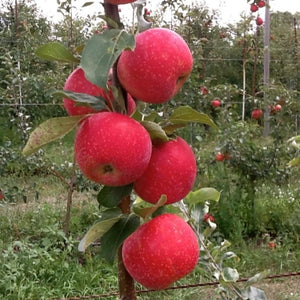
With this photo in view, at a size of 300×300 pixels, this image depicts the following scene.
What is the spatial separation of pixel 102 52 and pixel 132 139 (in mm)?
92

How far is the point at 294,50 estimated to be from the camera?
8.69 meters

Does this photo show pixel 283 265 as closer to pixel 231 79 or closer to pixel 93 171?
pixel 93 171

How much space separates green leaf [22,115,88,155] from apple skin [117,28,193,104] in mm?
66

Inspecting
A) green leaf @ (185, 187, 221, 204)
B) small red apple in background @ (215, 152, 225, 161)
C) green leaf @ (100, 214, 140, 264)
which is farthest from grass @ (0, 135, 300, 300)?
green leaf @ (100, 214, 140, 264)

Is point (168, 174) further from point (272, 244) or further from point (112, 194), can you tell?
point (272, 244)

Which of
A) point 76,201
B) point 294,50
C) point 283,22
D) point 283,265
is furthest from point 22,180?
point 283,22

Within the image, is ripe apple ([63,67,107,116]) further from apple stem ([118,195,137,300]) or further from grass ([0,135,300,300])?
grass ([0,135,300,300])

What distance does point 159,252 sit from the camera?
0.60m

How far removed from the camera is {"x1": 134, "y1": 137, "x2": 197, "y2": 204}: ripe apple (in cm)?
60

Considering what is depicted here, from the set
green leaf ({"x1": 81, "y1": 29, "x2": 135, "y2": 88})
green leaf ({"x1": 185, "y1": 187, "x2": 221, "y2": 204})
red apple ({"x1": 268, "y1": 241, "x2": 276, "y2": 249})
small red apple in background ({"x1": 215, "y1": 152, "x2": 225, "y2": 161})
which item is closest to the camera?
green leaf ({"x1": 81, "y1": 29, "x2": 135, "y2": 88})

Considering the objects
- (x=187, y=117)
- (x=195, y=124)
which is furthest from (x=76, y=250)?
(x=187, y=117)

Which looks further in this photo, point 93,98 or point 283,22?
point 283,22

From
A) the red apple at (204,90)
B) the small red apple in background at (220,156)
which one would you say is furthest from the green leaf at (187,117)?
the red apple at (204,90)

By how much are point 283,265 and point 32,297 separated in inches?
59.4
